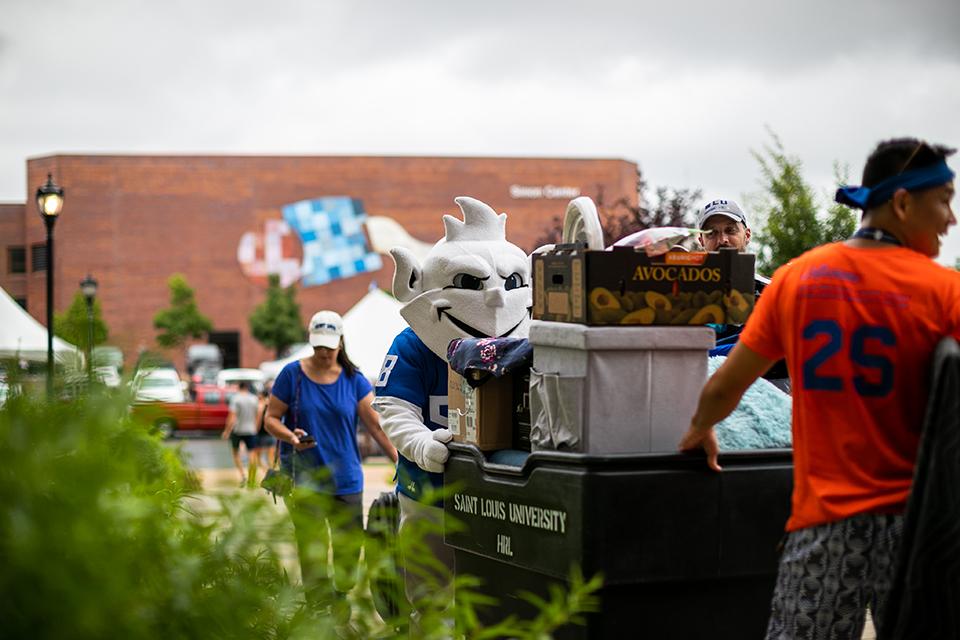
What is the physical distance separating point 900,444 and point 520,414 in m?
1.55

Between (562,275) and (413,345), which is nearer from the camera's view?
(562,275)

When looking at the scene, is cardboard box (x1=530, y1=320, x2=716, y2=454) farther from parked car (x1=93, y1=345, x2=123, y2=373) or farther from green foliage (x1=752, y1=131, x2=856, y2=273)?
green foliage (x1=752, y1=131, x2=856, y2=273)

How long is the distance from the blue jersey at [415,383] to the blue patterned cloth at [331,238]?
60415mm

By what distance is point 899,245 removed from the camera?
9.81 ft

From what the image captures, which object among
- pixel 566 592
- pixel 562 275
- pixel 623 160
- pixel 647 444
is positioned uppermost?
pixel 623 160

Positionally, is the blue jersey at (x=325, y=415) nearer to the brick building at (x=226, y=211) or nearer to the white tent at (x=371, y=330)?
the white tent at (x=371, y=330)

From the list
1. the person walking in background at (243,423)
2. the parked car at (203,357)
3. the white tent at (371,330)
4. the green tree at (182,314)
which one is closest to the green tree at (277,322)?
the parked car at (203,357)

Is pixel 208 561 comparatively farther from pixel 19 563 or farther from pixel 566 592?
pixel 566 592

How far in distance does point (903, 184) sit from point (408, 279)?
10.3ft

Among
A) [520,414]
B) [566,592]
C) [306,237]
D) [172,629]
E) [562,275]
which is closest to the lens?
[172,629]

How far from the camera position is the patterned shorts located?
285 centimetres

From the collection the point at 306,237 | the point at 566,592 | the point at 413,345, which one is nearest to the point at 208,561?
the point at 566,592

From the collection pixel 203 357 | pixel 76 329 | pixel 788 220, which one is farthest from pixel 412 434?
pixel 203 357

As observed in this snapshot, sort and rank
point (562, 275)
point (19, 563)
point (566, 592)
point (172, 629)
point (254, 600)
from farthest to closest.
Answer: point (562, 275) < point (566, 592) < point (254, 600) < point (172, 629) < point (19, 563)
